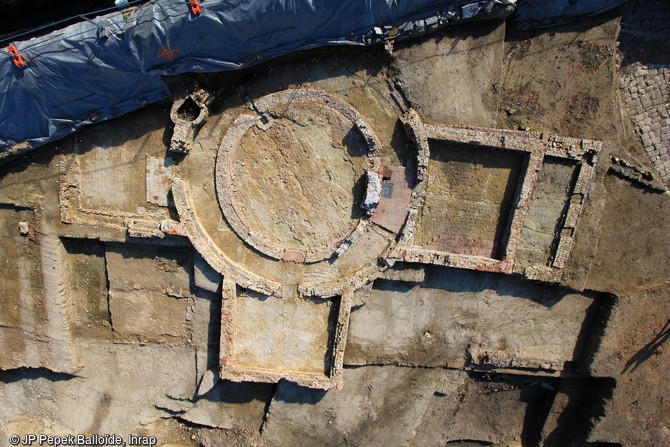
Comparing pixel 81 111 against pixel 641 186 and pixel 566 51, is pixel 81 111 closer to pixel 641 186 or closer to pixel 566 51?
pixel 566 51

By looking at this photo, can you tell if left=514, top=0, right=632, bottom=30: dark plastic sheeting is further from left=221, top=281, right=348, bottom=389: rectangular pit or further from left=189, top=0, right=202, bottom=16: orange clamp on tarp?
left=221, top=281, right=348, bottom=389: rectangular pit

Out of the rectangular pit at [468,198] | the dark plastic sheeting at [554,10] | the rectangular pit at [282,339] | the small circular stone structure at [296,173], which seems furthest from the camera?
the rectangular pit at [282,339]

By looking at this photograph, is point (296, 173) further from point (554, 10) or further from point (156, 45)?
point (554, 10)

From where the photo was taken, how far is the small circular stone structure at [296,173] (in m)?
8.07

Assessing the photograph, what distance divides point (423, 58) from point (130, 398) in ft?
30.4

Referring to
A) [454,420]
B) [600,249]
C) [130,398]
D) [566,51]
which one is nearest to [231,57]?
[566,51]

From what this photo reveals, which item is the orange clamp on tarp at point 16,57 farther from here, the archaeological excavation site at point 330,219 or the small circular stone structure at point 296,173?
the small circular stone structure at point 296,173

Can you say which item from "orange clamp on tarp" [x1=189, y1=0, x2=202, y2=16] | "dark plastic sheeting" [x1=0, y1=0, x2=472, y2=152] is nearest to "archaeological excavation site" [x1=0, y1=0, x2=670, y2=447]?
"dark plastic sheeting" [x1=0, y1=0, x2=472, y2=152]

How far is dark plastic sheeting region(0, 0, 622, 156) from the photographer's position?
23.3 ft

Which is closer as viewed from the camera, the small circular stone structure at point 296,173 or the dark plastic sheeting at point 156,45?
the dark plastic sheeting at point 156,45

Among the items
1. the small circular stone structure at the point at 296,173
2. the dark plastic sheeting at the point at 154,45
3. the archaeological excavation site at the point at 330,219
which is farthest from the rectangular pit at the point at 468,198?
the dark plastic sheeting at the point at 154,45

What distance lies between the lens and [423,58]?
7.85 metres

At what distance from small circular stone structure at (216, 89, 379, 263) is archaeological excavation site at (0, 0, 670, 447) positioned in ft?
0.14

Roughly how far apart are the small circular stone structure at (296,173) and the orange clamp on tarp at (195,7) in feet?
5.75
